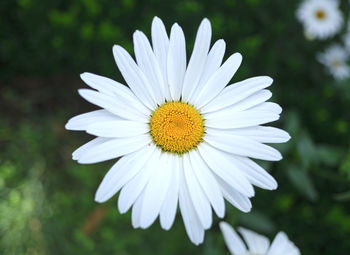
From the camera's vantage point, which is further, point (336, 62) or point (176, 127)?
point (336, 62)

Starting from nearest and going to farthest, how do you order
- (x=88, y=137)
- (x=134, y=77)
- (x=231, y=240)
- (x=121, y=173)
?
(x=121, y=173), (x=134, y=77), (x=231, y=240), (x=88, y=137)

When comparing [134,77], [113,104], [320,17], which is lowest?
[113,104]

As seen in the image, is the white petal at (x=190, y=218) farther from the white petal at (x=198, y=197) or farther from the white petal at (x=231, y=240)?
the white petal at (x=231, y=240)

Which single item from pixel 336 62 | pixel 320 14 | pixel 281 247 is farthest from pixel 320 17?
pixel 281 247

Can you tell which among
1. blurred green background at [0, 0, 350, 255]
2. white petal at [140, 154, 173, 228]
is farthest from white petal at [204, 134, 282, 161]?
blurred green background at [0, 0, 350, 255]

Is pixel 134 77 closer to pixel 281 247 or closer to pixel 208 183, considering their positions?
pixel 208 183

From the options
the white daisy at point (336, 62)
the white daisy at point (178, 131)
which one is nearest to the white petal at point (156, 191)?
the white daisy at point (178, 131)

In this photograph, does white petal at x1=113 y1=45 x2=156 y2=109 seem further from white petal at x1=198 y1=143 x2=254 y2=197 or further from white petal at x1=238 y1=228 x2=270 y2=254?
white petal at x1=238 y1=228 x2=270 y2=254
